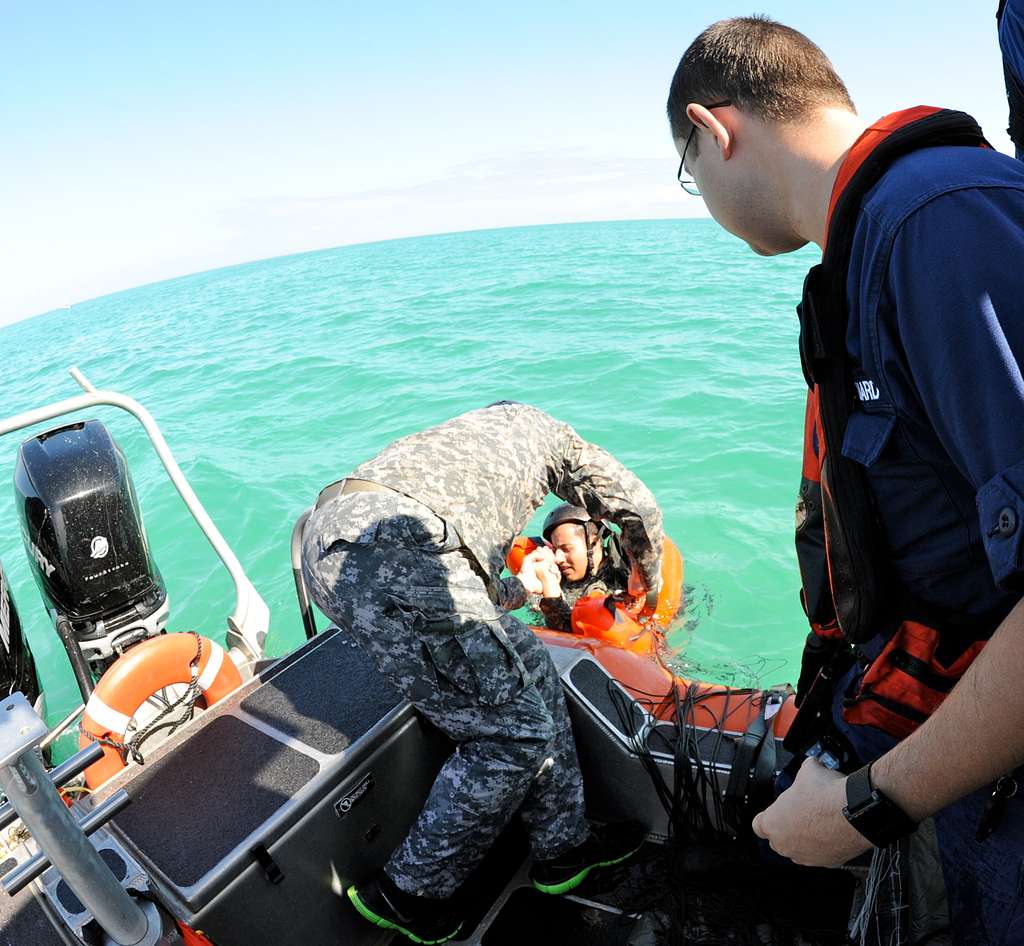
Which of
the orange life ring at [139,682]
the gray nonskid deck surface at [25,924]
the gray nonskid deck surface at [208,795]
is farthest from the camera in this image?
the orange life ring at [139,682]

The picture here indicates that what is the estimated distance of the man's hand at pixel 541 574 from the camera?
3.70 meters

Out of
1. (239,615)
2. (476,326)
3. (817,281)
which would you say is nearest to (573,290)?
(476,326)

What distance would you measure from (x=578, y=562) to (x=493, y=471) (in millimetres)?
1873

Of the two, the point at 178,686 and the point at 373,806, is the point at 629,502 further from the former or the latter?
the point at 178,686

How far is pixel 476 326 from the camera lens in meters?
17.8

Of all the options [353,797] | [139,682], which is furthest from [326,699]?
[139,682]

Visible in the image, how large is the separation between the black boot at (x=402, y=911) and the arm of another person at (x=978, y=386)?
174 cm

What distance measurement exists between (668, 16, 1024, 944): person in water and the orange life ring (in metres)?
2.12

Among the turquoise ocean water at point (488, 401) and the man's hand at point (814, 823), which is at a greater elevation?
the man's hand at point (814, 823)

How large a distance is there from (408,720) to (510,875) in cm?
73

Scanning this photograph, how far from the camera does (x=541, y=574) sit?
12.4 ft

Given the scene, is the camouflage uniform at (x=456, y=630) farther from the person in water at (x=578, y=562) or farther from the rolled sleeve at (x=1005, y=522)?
the person in water at (x=578, y=562)

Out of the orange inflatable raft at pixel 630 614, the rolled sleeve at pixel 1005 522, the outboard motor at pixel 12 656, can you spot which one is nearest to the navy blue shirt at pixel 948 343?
the rolled sleeve at pixel 1005 522

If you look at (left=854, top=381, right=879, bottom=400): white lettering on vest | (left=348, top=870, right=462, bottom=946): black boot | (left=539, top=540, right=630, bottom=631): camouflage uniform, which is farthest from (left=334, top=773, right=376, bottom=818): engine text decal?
(left=539, top=540, right=630, bottom=631): camouflage uniform
